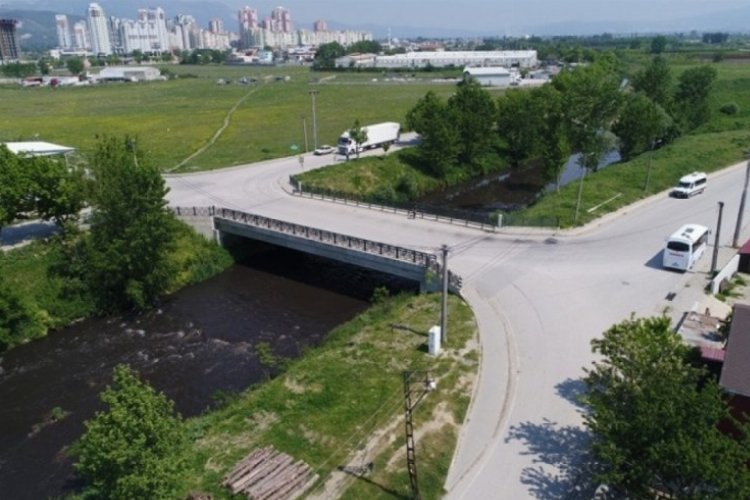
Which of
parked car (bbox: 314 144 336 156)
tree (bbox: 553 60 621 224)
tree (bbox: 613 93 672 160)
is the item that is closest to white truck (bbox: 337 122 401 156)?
parked car (bbox: 314 144 336 156)

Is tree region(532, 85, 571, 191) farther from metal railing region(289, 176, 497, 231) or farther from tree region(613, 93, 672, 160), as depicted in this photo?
metal railing region(289, 176, 497, 231)

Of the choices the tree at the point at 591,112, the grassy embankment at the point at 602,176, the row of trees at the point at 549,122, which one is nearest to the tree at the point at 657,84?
the row of trees at the point at 549,122

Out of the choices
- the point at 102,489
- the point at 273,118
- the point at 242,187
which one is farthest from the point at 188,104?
the point at 102,489

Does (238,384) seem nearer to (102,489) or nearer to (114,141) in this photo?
(102,489)

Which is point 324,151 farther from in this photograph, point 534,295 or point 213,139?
point 534,295

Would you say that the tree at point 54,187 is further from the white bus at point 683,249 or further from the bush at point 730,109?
the bush at point 730,109

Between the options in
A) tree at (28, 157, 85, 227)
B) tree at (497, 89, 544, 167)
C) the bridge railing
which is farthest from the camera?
tree at (497, 89, 544, 167)
